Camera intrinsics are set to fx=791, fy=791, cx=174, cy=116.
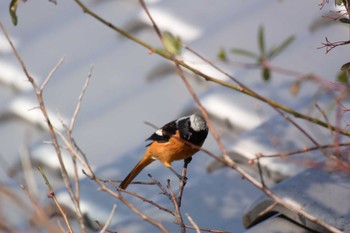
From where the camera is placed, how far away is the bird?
284 cm

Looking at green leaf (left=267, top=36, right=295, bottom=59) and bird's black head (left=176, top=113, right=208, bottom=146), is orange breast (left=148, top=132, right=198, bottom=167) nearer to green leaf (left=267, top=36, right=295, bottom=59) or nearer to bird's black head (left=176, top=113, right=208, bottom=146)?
bird's black head (left=176, top=113, right=208, bottom=146)

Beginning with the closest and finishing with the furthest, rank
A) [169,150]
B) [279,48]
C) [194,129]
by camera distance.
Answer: [279,48]
[194,129]
[169,150]

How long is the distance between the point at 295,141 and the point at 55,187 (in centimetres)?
98

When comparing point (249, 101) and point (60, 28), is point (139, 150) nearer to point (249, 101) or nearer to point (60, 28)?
point (249, 101)

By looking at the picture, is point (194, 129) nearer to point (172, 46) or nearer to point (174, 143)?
point (174, 143)

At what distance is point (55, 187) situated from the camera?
317 centimetres

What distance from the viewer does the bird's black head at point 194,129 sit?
9.32 ft

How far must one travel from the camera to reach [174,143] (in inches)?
120

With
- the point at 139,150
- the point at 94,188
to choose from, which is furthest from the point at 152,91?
the point at 94,188

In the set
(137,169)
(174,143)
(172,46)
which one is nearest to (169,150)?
(174,143)

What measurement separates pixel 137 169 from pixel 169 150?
0.19 metres

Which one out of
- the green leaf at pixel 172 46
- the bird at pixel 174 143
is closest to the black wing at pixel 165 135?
the bird at pixel 174 143

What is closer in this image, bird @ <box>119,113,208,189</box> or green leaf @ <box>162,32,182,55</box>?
green leaf @ <box>162,32,182,55</box>

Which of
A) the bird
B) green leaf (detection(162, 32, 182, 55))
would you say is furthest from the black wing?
green leaf (detection(162, 32, 182, 55))
